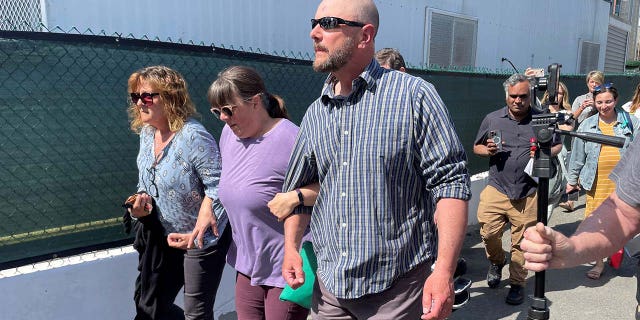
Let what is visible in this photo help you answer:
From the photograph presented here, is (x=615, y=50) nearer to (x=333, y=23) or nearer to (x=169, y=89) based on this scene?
(x=169, y=89)

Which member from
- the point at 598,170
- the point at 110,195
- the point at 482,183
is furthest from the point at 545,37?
the point at 110,195

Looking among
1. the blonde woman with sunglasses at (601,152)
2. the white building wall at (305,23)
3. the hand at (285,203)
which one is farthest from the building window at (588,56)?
the hand at (285,203)

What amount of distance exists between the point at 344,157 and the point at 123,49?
2.43 m

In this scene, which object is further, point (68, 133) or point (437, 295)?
point (68, 133)

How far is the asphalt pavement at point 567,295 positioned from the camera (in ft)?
14.2

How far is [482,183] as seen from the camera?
7027 millimetres

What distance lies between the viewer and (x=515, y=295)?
14.8ft

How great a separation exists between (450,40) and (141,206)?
7245 millimetres

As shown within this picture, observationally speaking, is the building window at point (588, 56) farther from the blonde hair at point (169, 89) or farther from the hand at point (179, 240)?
the hand at point (179, 240)

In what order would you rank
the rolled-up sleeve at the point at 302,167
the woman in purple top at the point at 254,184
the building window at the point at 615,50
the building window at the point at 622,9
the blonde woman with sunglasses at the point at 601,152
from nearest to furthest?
the rolled-up sleeve at the point at 302,167 < the woman in purple top at the point at 254,184 < the blonde woman with sunglasses at the point at 601,152 < the building window at the point at 615,50 < the building window at the point at 622,9

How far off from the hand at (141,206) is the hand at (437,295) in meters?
1.76

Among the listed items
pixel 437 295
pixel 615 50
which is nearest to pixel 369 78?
pixel 437 295

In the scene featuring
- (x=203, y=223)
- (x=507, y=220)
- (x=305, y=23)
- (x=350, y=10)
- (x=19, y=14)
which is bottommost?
(x=507, y=220)

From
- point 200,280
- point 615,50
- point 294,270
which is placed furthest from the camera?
point 615,50
